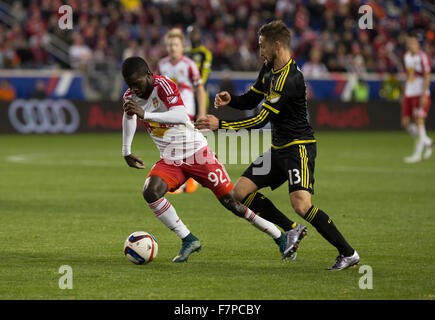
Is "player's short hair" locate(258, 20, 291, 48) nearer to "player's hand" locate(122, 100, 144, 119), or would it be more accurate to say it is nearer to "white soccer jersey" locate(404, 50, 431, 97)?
"player's hand" locate(122, 100, 144, 119)

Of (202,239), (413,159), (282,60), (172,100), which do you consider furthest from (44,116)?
(282,60)

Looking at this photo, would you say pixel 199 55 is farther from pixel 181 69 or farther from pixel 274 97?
pixel 274 97

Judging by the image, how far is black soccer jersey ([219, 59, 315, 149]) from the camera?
7.18 m

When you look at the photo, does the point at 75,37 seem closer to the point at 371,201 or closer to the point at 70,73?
the point at 70,73

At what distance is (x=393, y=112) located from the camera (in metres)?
29.6

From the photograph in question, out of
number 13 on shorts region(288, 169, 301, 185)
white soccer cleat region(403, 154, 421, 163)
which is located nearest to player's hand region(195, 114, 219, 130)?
number 13 on shorts region(288, 169, 301, 185)

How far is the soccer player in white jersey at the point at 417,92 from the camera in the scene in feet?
60.6

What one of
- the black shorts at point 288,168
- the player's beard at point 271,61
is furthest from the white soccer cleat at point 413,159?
the player's beard at point 271,61

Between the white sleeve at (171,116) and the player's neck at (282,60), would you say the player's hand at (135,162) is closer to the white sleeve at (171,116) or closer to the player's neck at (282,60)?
the white sleeve at (171,116)

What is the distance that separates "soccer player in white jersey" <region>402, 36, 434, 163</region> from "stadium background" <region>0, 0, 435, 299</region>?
2.68 ft

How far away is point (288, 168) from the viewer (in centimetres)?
740

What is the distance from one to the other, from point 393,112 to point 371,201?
18.0 m

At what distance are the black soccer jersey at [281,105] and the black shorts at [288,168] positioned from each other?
79 mm
